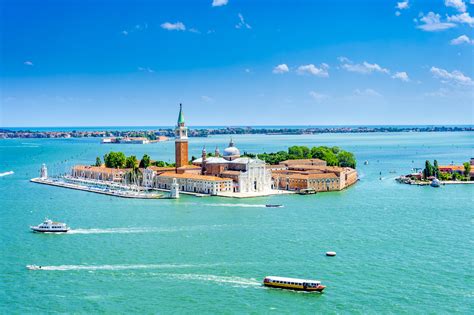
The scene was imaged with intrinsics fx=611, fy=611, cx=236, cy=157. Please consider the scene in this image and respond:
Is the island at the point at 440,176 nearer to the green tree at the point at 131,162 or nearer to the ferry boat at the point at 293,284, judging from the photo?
the green tree at the point at 131,162

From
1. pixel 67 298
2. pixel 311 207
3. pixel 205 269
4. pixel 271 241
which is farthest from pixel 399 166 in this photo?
pixel 67 298

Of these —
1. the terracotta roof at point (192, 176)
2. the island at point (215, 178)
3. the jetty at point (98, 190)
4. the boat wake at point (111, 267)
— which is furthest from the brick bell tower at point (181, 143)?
the boat wake at point (111, 267)

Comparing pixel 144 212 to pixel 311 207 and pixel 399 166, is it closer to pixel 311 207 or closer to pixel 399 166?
pixel 311 207

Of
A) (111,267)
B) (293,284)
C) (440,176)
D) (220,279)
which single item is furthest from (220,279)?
(440,176)

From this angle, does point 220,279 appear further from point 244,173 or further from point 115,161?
point 115,161

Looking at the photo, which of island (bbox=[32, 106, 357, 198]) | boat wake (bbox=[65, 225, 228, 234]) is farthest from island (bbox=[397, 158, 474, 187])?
boat wake (bbox=[65, 225, 228, 234])

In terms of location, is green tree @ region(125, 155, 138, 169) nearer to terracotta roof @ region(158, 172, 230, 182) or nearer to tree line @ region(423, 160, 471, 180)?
terracotta roof @ region(158, 172, 230, 182)
